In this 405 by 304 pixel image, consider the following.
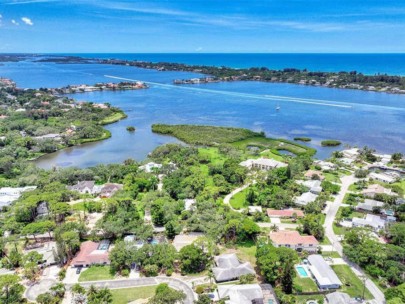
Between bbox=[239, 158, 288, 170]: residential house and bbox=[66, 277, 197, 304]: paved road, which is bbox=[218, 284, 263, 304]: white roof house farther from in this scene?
bbox=[239, 158, 288, 170]: residential house

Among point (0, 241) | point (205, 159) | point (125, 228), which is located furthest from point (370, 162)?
point (0, 241)

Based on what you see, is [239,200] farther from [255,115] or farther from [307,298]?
[255,115]

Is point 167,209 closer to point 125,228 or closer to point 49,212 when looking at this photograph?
point 125,228

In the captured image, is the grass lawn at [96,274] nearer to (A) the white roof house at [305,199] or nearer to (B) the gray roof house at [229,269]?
(B) the gray roof house at [229,269]

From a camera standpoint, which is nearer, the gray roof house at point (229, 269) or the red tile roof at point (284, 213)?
the gray roof house at point (229, 269)

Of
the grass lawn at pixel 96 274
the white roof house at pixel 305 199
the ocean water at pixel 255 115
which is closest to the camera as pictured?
the grass lawn at pixel 96 274

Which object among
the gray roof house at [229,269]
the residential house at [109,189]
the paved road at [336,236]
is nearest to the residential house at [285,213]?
the paved road at [336,236]

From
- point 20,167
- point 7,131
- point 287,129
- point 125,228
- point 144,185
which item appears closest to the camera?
point 125,228
